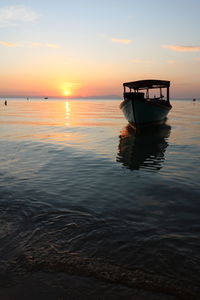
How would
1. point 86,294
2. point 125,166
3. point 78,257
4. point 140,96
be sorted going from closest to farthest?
point 86,294 → point 78,257 → point 125,166 → point 140,96

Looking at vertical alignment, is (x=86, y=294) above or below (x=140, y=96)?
below

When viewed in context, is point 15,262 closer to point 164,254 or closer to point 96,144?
point 164,254

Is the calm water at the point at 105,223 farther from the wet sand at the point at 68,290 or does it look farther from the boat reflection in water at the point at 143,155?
the boat reflection in water at the point at 143,155

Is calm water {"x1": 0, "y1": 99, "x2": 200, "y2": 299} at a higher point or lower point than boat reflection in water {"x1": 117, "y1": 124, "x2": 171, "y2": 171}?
lower

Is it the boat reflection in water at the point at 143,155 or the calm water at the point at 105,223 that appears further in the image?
the boat reflection in water at the point at 143,155

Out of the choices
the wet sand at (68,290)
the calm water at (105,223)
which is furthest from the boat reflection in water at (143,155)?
the wet sand at (68,290)

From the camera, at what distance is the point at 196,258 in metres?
4.64

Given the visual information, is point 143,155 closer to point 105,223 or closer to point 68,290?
point 105,223

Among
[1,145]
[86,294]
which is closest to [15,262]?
[86,294]

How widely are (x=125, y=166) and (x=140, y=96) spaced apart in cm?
1251

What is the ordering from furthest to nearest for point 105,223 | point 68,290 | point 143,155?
point 143,155
point 105,223
point 68,290

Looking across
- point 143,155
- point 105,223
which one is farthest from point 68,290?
point 143,155

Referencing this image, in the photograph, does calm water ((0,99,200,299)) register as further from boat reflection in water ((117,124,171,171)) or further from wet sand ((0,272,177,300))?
boat reflection in water ((117,124,171,171))

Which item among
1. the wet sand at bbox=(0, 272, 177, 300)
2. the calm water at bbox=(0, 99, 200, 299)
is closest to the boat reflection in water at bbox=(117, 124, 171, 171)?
the calm water at bbox=(0, 99, 200, 299)
